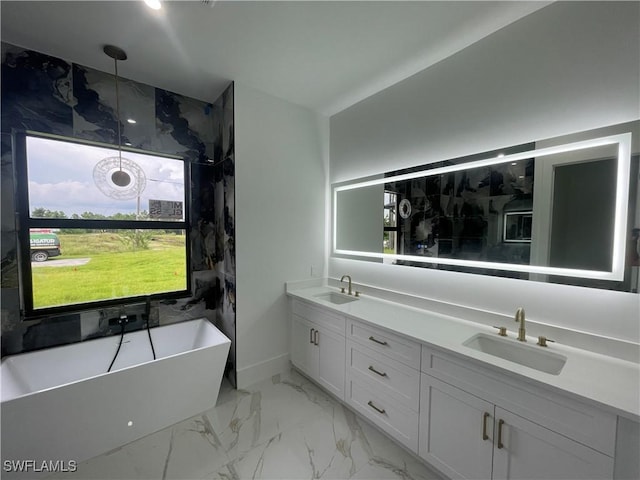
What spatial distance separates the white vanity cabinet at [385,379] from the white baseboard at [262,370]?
2.97 ft

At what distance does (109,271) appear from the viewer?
2.38 metres

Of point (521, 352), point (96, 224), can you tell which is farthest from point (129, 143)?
point (521, 352)

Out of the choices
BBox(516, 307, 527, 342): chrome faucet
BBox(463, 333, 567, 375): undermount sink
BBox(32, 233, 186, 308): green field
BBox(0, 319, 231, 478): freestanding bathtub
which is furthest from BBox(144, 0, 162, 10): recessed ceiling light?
BBox(516, 307, 527, 342): chrome faucet

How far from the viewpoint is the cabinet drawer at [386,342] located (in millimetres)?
1677

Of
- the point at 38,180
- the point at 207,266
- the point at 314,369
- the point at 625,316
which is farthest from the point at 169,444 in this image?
the point at 625,316

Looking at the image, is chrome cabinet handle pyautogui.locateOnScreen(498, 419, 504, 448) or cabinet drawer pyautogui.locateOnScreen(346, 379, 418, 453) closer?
chrome cabinet handle pyautogui.locateOnScreen(498, 419, 504, 448)

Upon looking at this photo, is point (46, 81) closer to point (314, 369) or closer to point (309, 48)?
point (309, 48)

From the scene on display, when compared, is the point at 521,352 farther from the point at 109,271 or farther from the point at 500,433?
the point at 109,271

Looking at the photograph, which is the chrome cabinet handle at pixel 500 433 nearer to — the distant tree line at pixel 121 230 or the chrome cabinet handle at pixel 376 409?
the chrome cabinet handle at pixel 376 409

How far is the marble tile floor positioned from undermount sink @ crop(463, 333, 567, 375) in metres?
0.88

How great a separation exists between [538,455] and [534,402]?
25cm

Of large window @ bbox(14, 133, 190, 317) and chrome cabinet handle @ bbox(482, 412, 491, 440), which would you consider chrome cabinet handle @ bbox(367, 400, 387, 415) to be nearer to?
chrome cabinet handle @ bbox(482, 412, 491, 440)

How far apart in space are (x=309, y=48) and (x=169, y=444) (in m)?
3.17

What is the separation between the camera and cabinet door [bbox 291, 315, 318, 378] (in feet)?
8.28
